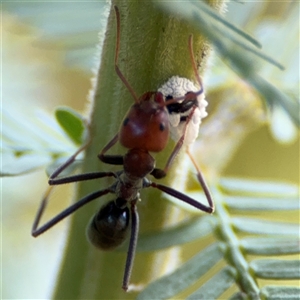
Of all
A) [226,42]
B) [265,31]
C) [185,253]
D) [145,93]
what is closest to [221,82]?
[265,31]

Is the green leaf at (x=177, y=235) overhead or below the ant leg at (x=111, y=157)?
below

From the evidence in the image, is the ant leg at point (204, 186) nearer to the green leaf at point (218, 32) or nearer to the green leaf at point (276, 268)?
the green leaf at point (276, 268)

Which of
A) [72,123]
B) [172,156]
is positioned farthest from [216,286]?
[72,123]

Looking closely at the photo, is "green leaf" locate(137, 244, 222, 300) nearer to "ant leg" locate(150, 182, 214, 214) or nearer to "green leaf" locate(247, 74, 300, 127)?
"ant leg" locate(150, 182, 214, 214)

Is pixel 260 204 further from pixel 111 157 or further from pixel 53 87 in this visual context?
pixel 53 87

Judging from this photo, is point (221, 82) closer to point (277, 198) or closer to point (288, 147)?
point (277, 198)

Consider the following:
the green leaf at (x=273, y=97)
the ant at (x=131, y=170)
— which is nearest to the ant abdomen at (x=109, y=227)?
the ant at (x=131, y=170)
